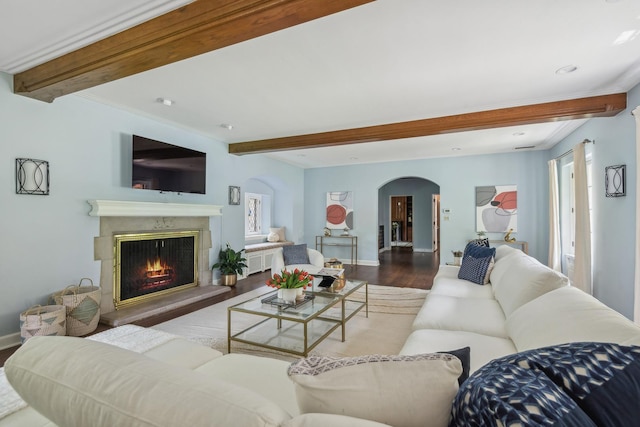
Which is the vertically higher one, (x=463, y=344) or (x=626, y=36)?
(x=626, y=36)

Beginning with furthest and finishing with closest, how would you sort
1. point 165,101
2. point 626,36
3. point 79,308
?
point 165,101 → point 79,308 → point 626,36

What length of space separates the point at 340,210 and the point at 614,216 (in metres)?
5.33

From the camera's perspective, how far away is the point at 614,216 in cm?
338

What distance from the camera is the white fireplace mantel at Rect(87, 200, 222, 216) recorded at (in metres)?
3.48

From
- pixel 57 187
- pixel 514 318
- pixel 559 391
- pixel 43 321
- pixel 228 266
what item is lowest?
pixel 43 321

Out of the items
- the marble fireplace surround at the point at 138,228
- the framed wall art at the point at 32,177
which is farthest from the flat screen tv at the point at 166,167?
the framed wall art at the point at 32,177

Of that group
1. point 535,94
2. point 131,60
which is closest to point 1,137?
point 131,60

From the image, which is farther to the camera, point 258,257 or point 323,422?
point 258,257

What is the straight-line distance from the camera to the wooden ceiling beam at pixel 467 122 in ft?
10.8

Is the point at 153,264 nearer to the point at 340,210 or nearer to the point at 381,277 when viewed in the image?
the point at 381,277

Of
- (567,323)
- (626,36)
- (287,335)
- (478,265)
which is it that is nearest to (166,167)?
(287,335)

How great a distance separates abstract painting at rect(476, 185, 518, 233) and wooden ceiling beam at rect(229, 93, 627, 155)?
3.04m

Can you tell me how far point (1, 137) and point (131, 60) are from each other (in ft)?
5.66

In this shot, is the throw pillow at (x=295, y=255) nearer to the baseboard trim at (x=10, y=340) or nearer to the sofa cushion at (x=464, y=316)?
the sofa cushion at (x=464, y=316)
